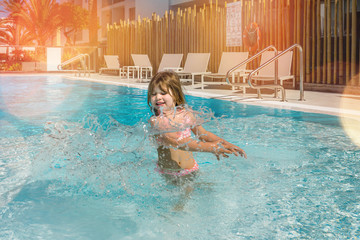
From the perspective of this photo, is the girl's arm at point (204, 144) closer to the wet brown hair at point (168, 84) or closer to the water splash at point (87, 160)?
the wet brown hair at point (168, 84)

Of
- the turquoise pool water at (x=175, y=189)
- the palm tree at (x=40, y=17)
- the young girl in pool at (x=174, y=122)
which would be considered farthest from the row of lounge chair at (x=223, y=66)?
the palm tree at (x=40, y=17)

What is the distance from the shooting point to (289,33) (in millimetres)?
11602

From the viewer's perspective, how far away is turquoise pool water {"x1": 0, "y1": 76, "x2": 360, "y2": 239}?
10.1ft

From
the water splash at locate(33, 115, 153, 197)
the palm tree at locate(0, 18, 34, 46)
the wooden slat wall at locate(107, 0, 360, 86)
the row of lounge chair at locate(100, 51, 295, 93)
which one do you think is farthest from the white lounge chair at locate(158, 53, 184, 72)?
the palm tree at locate(0, 18, 34, 46)

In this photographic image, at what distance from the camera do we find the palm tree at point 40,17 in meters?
36.9

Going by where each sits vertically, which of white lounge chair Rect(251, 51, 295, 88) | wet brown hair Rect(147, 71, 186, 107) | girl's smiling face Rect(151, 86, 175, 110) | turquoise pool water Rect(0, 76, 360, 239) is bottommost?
turquoise pool water Rect(0, 76, 360, 239)

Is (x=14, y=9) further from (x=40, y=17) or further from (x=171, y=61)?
(x=171, y=61)

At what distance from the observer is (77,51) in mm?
24453

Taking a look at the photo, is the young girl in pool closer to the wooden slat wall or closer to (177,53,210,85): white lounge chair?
the wooden slat wall

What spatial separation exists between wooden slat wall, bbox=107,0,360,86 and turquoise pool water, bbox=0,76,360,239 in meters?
4.15

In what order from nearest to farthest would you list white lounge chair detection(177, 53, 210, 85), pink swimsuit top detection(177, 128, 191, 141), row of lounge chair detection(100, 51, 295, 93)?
pink swimsuit top detection(177, 128, 191, 141)
row of lounge chair detection(100, 51, 295, 93)
white lounge chair detection(177, 53, 210, 85)

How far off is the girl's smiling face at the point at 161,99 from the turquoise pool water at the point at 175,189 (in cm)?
42

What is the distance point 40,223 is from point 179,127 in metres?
1.26

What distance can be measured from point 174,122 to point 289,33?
362 inches
